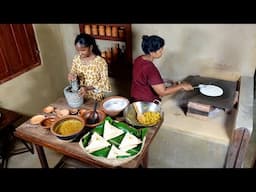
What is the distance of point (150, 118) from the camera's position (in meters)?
1.44

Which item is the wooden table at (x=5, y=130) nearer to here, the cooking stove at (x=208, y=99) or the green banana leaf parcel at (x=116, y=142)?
the green banana leaf parcel at (x=116, y=142)

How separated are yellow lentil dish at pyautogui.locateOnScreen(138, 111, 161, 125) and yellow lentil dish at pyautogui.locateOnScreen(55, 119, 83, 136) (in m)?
0.39

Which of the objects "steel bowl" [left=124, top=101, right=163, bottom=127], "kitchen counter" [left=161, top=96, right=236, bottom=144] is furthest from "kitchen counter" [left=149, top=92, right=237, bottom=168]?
"steel bowl" [left=124, top=101, right=163, bottom=127]

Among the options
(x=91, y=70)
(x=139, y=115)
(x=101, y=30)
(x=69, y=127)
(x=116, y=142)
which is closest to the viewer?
(x=116, y=142)

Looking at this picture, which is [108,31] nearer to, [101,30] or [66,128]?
[101,30]

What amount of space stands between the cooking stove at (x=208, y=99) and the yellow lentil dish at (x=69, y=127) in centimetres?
104

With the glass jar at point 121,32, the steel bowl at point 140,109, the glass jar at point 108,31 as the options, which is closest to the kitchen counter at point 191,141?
the steel bowl at point 140,109

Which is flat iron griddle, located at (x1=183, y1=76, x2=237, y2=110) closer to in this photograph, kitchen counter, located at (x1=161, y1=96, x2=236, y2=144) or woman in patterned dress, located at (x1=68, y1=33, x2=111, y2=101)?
kitchen counter, located at (x1=161, y1=96, x2=236, y2=144)

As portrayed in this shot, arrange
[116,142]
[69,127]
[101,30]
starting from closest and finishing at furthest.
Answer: [116,142], [69,127], [101,30]

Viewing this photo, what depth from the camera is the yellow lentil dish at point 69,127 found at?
135cm

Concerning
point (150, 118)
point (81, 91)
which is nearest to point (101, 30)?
point (81, 91)

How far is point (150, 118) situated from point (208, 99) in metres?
0.71
